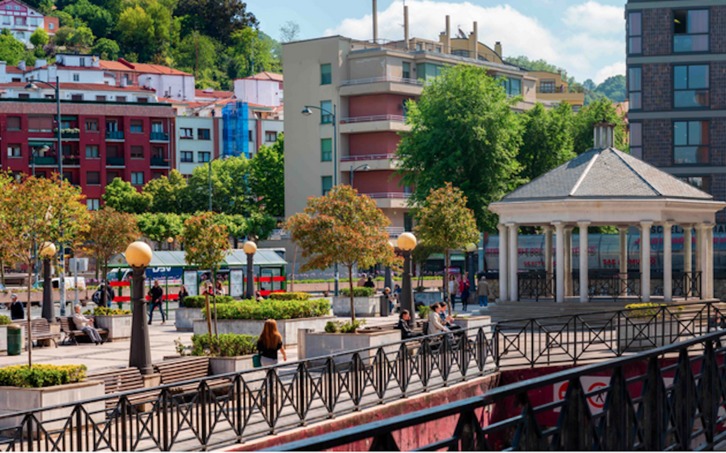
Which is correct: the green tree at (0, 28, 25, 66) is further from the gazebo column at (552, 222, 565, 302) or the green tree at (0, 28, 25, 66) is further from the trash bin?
the trash bin

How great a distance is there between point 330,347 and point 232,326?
718 centimetres

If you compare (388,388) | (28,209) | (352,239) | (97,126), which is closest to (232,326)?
(352,239)

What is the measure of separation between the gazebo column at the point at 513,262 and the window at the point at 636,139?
73.7 ft

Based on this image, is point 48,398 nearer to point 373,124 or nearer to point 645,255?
point 645,255

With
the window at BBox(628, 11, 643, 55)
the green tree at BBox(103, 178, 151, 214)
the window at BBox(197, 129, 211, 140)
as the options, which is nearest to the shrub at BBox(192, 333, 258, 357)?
the window at BBox(628, 11, 643, 55)

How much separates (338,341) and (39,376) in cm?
829

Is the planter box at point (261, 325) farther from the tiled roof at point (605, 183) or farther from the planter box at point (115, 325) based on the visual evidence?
the tiled roof at point (605, 183)

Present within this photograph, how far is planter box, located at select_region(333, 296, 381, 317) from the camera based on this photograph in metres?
44.2

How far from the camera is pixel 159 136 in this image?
11081cm

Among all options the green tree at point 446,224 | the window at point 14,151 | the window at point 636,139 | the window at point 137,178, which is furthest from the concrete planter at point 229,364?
the window at point 137,178

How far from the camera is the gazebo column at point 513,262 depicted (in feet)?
122

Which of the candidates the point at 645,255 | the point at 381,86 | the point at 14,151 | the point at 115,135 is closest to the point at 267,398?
the point at 645,255

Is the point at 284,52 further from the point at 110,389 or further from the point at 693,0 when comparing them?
the point at 110,389

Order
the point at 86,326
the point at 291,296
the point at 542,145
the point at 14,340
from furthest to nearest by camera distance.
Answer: the point at 542,145, the point at 291,296, the point at 86,326, the point at 14,340
